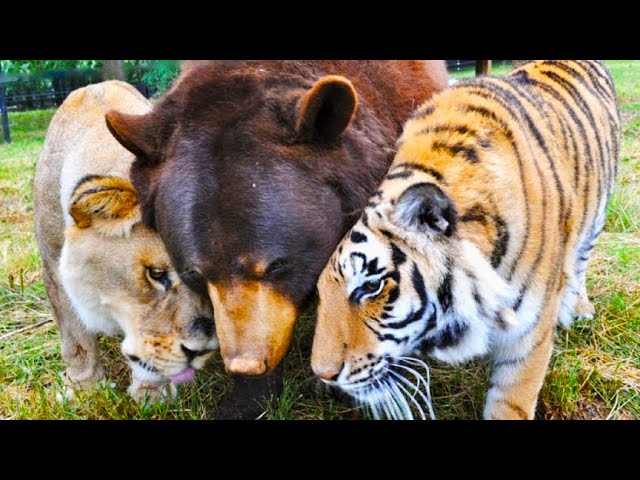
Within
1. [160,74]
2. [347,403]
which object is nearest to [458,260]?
[347,403]

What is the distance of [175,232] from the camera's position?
6.37ft

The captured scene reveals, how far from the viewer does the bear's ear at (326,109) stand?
186cm

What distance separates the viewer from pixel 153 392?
8.35ft

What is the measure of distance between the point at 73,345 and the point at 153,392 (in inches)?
17.0

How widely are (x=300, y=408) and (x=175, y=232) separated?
3.04ft

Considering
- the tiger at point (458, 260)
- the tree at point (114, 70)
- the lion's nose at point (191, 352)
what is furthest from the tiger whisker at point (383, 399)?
the tree at point (114, 70)

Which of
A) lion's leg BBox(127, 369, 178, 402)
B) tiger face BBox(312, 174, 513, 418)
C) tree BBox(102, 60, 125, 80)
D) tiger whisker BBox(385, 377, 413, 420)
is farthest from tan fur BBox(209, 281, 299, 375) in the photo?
tree BBox(102, 60, 125, 80)

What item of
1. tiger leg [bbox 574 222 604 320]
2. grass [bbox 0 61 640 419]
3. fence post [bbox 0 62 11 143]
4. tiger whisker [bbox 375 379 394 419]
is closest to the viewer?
tiger whisker [bbox 375 379 394 419]

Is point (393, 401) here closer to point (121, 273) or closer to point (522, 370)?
point (522, 370)

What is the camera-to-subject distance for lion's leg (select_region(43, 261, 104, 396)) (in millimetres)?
2682

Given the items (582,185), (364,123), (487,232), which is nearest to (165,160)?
(364,123)

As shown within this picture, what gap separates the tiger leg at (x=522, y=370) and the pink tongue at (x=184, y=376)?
103 cm

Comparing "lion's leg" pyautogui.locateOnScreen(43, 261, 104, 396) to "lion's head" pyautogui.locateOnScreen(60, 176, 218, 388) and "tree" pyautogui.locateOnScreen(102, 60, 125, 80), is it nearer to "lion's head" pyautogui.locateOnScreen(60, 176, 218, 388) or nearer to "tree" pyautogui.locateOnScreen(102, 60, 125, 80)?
"lion's head" pyautogui.locateOnScreen(60, 176, 218, 388)
